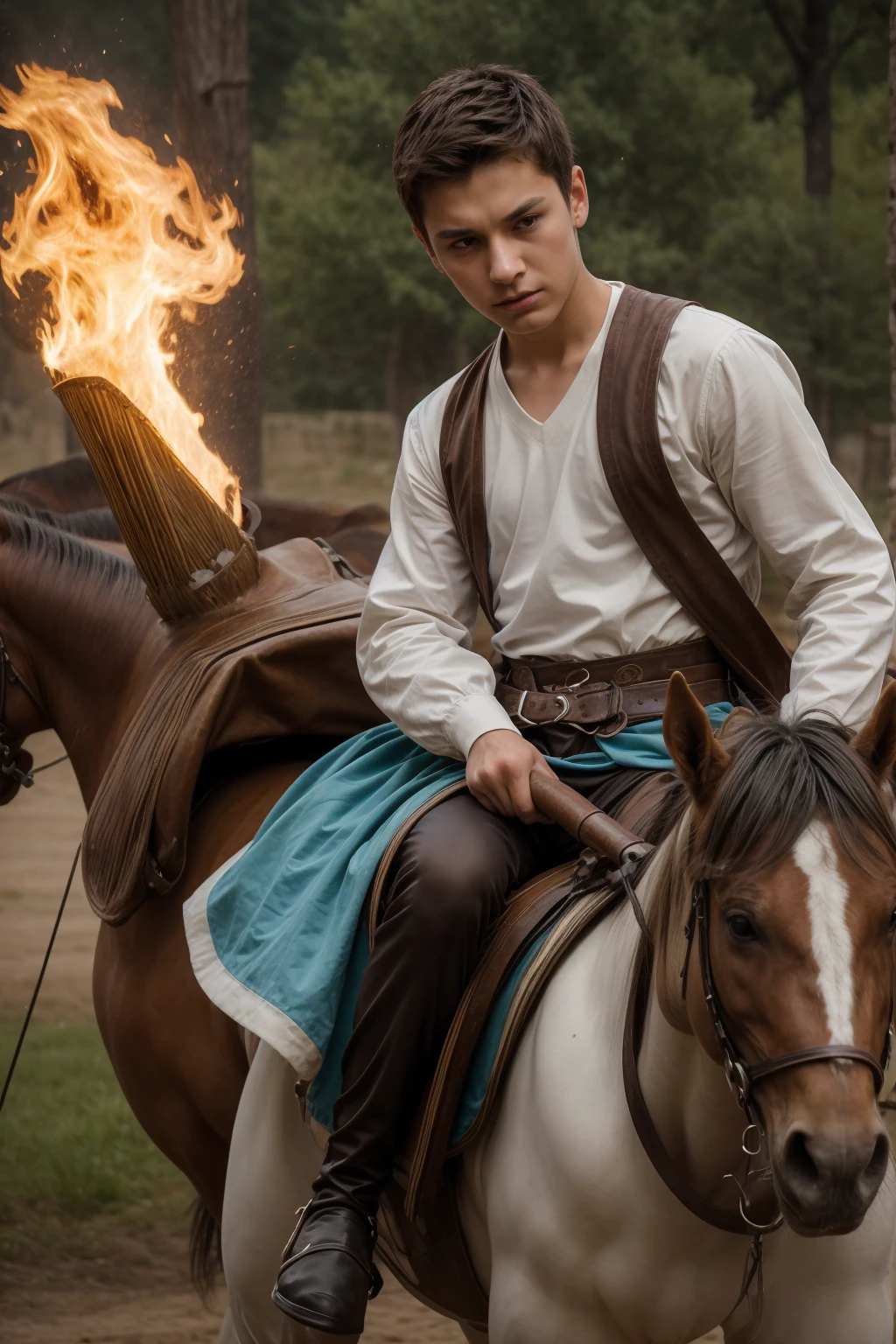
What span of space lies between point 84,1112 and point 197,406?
408cm

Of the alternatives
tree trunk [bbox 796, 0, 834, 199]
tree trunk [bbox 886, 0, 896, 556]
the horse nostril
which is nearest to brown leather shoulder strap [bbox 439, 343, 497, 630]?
the horse nostril

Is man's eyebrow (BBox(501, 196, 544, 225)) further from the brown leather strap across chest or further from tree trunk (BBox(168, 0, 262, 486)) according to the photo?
tree trunk (BBox(168, 0, 262, 486))

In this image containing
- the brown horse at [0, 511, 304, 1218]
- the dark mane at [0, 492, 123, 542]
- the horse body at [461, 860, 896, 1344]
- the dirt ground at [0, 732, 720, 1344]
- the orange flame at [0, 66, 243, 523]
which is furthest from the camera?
the dirt ground at [0, 732, 720, 1344]

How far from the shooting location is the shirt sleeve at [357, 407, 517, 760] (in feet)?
8.26

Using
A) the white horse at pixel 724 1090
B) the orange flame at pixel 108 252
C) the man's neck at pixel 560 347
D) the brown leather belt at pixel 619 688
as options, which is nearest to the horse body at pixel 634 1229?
the white horse at pixel 724 1090

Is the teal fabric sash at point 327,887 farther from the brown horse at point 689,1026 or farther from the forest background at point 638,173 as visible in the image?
the forest background at point 638,173

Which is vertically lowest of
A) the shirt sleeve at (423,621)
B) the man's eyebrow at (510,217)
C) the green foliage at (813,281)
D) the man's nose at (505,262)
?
the green foliage at (813,281)

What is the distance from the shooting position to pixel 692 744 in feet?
6.15

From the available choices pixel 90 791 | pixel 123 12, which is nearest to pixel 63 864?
pixel 90 791

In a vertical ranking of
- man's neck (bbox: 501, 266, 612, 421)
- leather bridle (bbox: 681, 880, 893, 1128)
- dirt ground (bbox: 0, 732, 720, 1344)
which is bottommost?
dirt ground (bbox: 0, 732, 720, 1344)

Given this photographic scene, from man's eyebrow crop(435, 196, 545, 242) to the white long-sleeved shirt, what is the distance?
9.2 inches

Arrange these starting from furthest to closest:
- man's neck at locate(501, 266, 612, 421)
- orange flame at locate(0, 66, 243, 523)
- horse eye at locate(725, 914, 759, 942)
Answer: orange flame at locate(0, 66, 243, 523)
man's neck at locate(501, 266, 612, 421)
horse eye at locate(725, 914, 759, 942)

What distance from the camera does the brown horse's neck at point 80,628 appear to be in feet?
12.0

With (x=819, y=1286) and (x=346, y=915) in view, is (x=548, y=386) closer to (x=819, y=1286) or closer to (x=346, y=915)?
(x=346, y=915)
